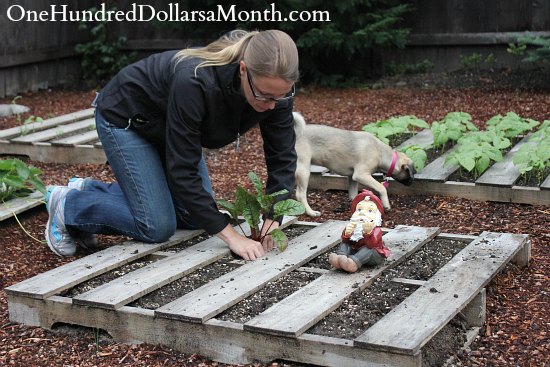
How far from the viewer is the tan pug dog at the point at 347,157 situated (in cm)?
552

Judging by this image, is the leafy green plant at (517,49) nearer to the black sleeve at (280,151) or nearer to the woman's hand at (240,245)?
the black sleeve at (280,151)

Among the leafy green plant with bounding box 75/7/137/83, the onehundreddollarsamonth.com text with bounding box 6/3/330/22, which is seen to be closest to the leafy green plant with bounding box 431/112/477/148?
the onehundreddollarsamonth.com text with bounding box 6/3/330/22

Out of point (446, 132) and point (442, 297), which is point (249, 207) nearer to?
point (442, 297)

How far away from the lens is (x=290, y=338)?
3.15 meters

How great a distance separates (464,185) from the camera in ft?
18.5

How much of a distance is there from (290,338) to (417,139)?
4.03m

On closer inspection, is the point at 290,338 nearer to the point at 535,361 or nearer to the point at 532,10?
the point at 535,361

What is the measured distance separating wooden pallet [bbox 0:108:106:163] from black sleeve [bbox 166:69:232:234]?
120 inches

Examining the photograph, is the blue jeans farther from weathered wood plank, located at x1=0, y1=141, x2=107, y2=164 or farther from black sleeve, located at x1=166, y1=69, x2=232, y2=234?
weathered wood plank, located at x1=0, y1=141, x2=107, y2=164

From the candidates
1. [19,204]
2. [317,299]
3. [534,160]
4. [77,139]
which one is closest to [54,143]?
[77,139]

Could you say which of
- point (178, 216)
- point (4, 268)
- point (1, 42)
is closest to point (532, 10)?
point (1, 42)

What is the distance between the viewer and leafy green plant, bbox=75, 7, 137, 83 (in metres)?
11.5

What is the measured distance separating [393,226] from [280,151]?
121 cm

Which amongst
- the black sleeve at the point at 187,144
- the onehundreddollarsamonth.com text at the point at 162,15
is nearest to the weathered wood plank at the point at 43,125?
the onehundreddollarsamonth.com text at the point at 162,15
